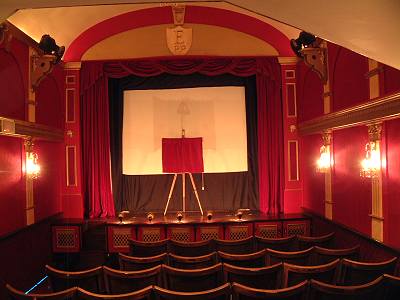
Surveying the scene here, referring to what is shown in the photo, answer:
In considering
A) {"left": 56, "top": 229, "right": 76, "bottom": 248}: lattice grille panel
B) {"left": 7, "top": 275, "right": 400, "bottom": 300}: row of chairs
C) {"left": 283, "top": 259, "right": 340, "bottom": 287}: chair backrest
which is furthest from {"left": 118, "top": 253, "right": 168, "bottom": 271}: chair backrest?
{"left": 56, "top": 229, "right": 76, "bottom": 248}: lattice grille panel

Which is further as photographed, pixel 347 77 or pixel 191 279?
pixel 347 77

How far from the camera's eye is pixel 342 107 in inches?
188

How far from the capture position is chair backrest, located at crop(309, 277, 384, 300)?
2.48 metres

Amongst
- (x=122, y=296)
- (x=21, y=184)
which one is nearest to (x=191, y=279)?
(x=122, y=296)

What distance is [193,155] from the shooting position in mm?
6492

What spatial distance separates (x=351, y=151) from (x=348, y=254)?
1.45m

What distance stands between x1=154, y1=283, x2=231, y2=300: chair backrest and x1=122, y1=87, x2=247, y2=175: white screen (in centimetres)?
451

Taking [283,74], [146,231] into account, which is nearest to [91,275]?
[146,231]

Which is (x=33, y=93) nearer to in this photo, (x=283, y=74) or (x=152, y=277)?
(x=152, y=277)

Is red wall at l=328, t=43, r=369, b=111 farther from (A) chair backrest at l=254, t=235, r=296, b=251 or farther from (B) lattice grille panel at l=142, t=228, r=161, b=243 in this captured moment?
(B) lattice grille panel at l=142, t=228, r=161, b=243

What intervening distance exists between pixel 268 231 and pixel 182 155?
6.31ft

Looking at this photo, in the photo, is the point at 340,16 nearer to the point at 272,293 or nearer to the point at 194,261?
the point at 272,293

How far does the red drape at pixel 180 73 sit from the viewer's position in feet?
22.1

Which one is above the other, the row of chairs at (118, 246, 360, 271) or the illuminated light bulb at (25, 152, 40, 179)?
the illuminated light bulb at (25, 152, 40, 179)
